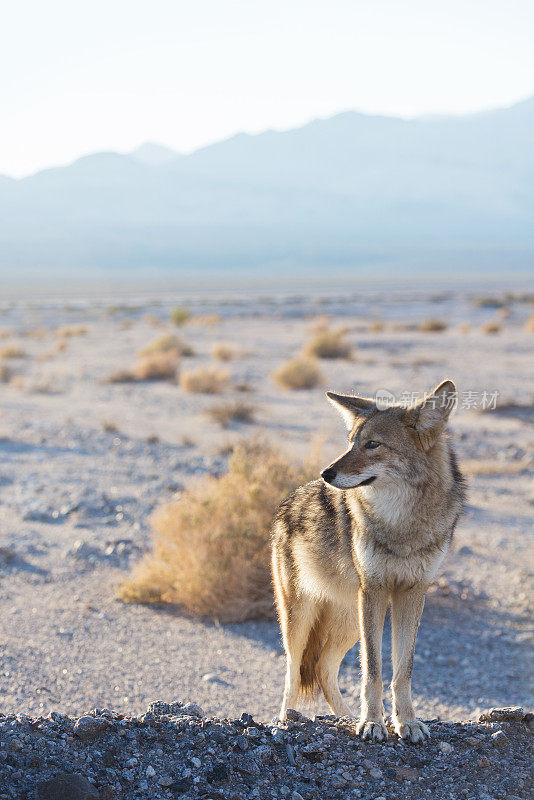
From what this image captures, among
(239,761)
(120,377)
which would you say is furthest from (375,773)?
(120,377)

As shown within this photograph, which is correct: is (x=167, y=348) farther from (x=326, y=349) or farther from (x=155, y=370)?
(x=155, y=370)

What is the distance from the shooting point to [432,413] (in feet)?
12.0

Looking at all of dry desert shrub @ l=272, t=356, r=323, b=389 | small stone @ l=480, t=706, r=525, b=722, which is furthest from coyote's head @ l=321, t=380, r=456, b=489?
dry desert shrub @ l=272, t=356, r=323, b=389

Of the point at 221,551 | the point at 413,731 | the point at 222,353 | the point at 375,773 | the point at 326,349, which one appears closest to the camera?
the point at 375,773

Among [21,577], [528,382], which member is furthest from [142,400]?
[21,577]

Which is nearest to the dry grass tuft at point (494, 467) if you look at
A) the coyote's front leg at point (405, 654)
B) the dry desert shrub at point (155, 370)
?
the coyote's front leg at point (405, 654)

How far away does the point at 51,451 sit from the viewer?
12445 mm

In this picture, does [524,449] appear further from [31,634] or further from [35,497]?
[31,634]

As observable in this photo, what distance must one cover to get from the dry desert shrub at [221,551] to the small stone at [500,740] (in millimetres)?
2861

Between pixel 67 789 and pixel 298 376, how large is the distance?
15.3 m

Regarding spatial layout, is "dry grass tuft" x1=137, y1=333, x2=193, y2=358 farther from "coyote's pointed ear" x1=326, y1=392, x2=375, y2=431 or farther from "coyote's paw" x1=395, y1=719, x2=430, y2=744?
"coyote's paw" x1=395, y1=719, x2=430, y2=744

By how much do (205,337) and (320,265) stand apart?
126 metres

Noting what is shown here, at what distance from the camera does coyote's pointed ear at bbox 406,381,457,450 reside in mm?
3574

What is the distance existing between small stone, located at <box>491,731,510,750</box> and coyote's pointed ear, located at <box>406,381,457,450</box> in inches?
56.4
